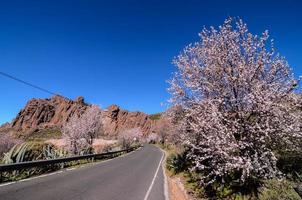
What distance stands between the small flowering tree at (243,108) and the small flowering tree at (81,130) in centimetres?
2439

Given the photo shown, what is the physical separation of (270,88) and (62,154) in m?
18.9

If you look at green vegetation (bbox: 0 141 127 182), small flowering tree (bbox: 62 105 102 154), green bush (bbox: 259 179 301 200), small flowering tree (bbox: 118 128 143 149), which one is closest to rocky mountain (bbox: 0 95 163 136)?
small flowering tree (bbox: 118 128 143 149)

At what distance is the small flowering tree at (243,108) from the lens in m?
9.52

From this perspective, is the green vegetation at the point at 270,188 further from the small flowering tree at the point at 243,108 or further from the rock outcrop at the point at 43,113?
the rock outcrop at the point at 43,113

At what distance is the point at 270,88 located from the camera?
Result: 9.99 meters

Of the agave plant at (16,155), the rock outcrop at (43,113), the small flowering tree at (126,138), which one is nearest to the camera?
the agave plant at (16,155)

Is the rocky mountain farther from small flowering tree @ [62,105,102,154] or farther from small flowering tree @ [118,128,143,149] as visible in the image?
small flowering tree @ [62,105,102,154]

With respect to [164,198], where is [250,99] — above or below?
above

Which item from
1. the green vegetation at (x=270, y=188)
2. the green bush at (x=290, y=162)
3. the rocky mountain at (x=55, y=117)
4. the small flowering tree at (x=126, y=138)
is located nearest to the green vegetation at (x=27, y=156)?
the green vegetation at (x=270, y=188)

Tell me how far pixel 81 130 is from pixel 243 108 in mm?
30625

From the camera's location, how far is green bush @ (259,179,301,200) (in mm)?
8648

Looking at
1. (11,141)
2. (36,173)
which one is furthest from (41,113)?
(36,173)

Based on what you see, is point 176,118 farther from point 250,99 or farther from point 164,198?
point 250,99

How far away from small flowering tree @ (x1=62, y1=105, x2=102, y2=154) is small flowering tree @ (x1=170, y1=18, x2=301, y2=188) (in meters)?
24.4
